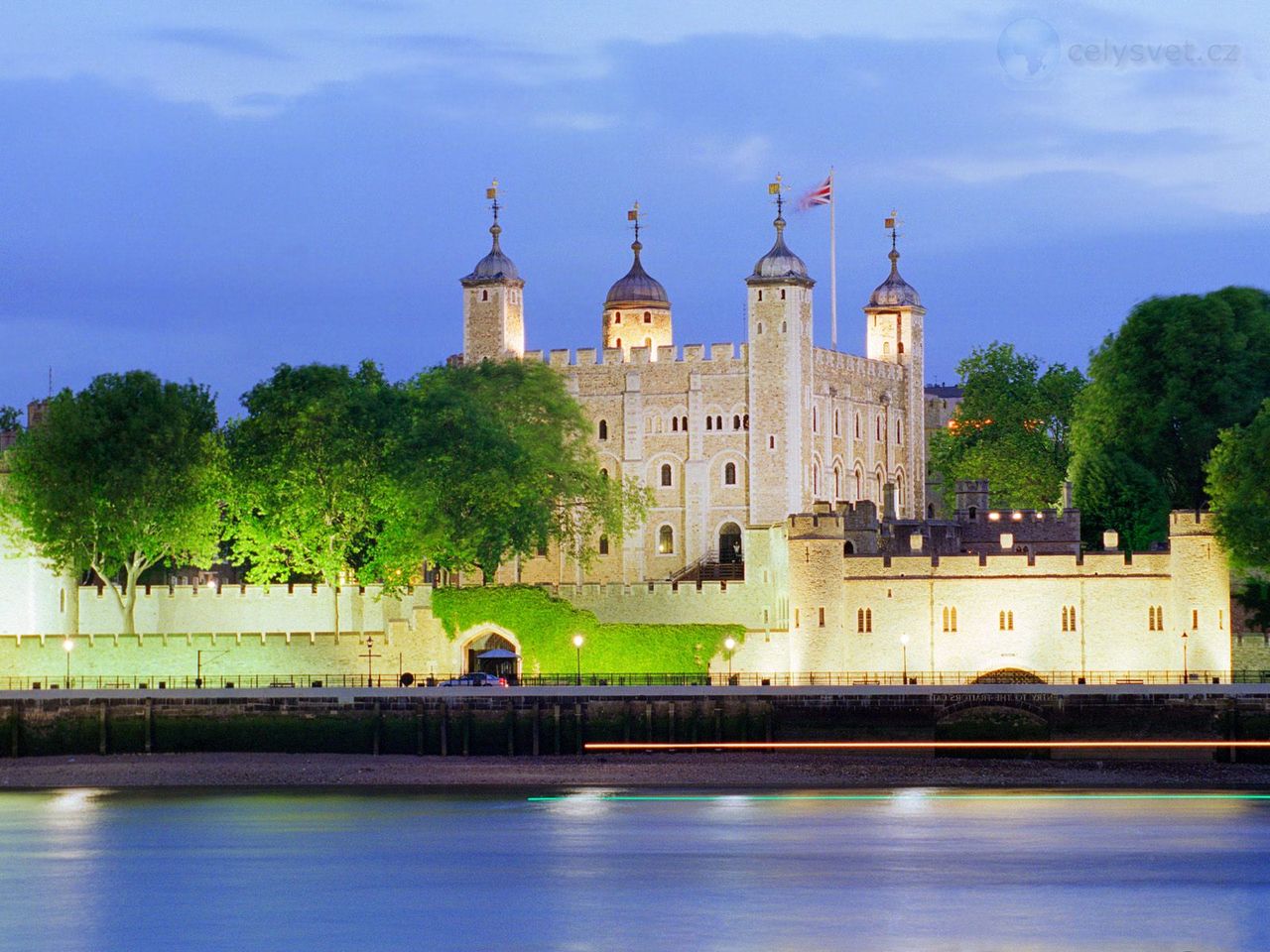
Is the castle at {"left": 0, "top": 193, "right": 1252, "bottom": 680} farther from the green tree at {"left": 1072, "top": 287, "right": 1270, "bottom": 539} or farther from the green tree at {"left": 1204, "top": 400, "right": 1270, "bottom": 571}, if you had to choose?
the green tree at {"left": 1072, "top": 287, "right": 1270, "bottom": 539}

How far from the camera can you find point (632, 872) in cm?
5475

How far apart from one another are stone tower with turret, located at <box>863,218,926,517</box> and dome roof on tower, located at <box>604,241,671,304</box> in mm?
8204

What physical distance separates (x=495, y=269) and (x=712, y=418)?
32.0ft

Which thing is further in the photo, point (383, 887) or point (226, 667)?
point (226, 667)

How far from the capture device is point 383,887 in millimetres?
53469

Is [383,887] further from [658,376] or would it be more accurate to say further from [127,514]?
[658,376]

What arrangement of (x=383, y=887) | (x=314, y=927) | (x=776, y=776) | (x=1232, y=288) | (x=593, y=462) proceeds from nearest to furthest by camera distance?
1. (x=314, y=927)
2. (x=383, y=887)
3. (x=776, y=776)
4. (x=1232, y=288)
5. (x=593, y=462)

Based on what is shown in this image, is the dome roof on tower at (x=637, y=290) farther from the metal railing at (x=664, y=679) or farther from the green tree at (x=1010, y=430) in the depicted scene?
the metal railing at (x=664, y=679)

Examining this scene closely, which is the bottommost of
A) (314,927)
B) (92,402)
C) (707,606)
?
(314,927)

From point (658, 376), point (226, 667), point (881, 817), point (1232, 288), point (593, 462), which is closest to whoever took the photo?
point (881, 817)

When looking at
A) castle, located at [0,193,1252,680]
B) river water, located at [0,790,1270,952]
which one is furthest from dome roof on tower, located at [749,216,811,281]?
river water, located at [0,790,1270,952]

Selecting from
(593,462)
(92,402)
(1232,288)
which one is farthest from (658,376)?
(92,402)

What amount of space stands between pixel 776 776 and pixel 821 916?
1748 cm

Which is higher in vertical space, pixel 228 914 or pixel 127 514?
pixel 127 514
